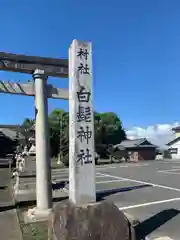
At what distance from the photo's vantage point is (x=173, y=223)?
6.65m

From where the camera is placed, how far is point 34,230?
20.4 feet

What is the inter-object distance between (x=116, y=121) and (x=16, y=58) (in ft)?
159

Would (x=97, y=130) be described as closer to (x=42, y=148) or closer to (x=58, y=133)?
(x=58, y=133)

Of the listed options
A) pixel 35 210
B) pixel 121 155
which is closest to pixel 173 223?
pixel 35 210

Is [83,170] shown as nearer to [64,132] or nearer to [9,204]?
[9,204]

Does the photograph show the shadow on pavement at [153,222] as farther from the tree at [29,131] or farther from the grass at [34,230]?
the tree at [29,131]

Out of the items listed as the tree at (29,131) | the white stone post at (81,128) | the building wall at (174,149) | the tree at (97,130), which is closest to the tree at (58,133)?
the tree at (97,130)

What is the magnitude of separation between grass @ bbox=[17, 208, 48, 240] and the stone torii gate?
1.35 ft

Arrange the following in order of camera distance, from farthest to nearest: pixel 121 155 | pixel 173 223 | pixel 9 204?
1. pixel 121 155
2. pixel 9 204
3. pixel 173 223

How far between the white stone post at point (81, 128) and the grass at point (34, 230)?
1.41 metres

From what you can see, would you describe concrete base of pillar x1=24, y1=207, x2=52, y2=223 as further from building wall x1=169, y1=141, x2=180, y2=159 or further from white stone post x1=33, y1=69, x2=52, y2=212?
building wall x1=169, y1=141, x2=180, y2=159

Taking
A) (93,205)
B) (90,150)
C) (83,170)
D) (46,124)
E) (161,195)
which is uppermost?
(46,124)

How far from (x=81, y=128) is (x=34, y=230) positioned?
8.62 feet

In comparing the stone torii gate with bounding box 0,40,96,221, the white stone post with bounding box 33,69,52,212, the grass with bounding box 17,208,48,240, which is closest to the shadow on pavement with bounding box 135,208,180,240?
the stone torii gate with bounding box 0,40,96,221
